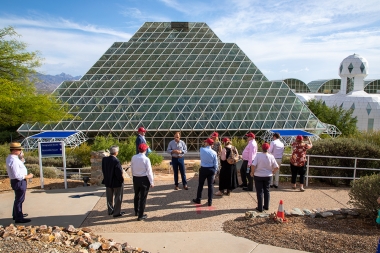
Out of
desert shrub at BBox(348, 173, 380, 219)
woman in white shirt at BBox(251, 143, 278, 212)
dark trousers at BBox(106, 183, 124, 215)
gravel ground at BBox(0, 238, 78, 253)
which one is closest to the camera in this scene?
gravel ground at BBox(0, 238, 78, 253)

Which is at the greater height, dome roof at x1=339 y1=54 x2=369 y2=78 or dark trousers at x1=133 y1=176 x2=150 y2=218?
dome roof at x1=339 y1=54 x2=369 y2=78

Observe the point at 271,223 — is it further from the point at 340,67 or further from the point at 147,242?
the point at 340,67

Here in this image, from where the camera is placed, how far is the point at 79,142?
20641mm

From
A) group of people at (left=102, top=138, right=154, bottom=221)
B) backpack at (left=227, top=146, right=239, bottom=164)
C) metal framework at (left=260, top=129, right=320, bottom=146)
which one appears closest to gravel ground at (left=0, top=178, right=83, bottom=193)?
group of people at (left=102, top=138, right=154, bottom=221)

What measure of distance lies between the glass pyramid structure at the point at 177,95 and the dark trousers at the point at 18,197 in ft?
51.7

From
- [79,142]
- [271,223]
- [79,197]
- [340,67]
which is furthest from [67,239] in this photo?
[340,67]

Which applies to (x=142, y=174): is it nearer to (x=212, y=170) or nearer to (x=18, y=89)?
(x=212, y=170)

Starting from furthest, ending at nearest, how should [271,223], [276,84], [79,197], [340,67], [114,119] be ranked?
[340,67], [276,84], [114,119], [79,197], [271,223]

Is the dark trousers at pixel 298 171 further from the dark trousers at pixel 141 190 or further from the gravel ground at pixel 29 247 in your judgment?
the gravel ground at pixel 29 247

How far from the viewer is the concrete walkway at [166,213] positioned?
16.9 ft

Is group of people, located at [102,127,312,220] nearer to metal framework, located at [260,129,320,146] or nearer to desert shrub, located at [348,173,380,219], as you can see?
desert shrub, located at [348,173,380,219]

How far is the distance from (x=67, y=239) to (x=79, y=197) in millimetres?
3160

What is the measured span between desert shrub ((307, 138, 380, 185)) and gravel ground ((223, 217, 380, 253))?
409 centimetres

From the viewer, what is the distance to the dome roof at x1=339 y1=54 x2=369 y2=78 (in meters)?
45.8
